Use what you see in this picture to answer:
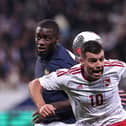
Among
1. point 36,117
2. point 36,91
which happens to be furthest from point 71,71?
point 36,117

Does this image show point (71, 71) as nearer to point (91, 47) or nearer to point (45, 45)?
point (91, 47)

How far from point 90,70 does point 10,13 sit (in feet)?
29.8

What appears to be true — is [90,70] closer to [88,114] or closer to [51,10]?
[88,114]

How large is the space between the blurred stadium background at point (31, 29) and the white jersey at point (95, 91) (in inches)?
236

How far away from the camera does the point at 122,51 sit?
1341 cm

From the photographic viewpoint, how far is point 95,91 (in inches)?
243

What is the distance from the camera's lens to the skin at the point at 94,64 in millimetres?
5938

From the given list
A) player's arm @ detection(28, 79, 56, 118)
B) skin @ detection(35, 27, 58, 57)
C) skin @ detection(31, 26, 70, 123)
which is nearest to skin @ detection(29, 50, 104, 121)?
player's arm @ detection(28, 79, 56, 118)

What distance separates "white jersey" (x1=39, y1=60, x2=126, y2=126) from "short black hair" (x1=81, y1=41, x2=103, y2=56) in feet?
0.66

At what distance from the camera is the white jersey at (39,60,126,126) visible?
6172 millimetres

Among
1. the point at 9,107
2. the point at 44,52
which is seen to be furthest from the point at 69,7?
the point at 44,52

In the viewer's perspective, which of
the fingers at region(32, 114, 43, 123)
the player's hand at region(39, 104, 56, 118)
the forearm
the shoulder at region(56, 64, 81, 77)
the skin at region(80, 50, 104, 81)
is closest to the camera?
the skin at region(80, 50, 104, 81)

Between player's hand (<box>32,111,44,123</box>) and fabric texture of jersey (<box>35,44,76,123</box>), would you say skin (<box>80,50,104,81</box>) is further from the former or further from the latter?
player's hand (<box>32,111,44,123</box>)

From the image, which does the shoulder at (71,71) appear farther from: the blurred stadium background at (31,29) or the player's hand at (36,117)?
the blurred stadium background at (31,29)
